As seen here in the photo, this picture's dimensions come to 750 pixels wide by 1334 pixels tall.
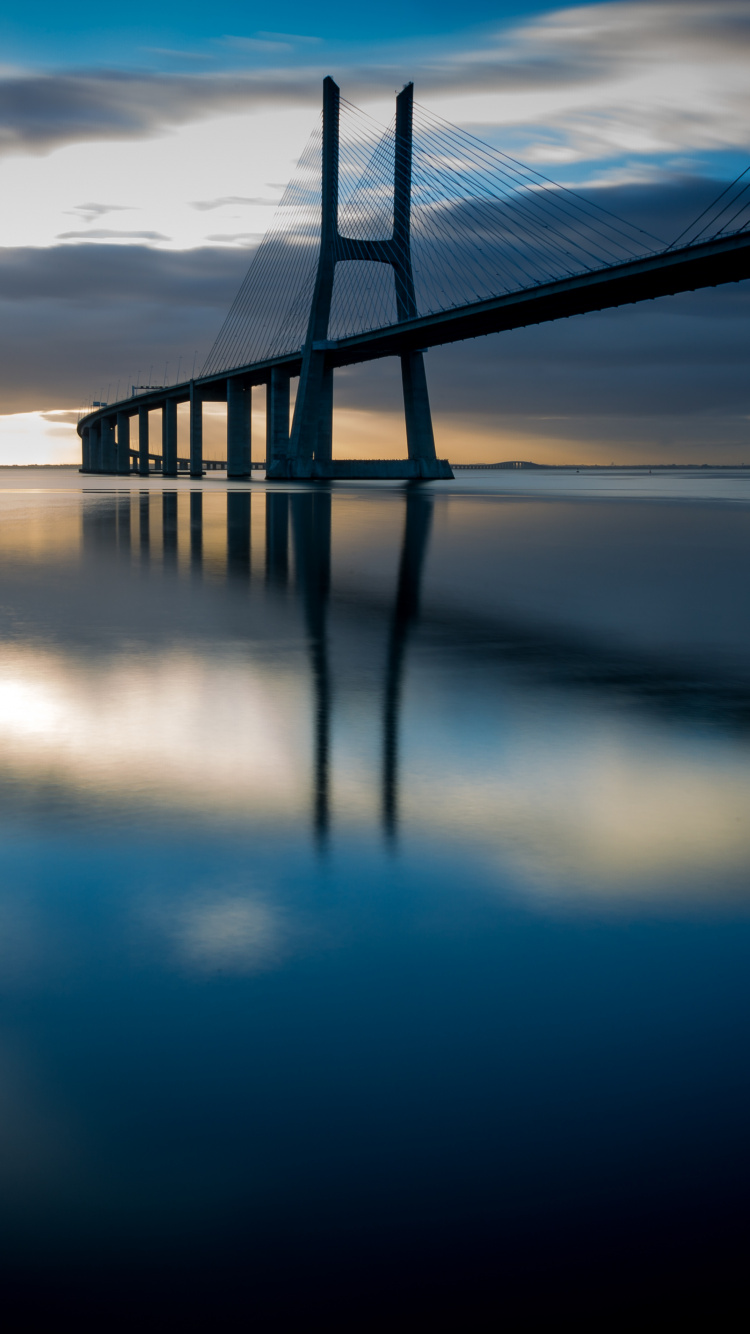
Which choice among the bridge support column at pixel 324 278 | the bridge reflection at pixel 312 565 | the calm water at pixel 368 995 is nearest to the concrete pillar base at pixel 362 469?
the bridge support column at pixel 324 278

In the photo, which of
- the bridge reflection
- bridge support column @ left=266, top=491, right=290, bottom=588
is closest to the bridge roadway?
the bridge reflection

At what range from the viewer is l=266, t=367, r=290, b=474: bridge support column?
233 feet

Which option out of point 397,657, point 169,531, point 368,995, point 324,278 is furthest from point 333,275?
point 368,995

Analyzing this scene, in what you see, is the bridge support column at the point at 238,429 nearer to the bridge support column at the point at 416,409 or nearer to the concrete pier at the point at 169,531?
the bridge support column at the point at 416,409

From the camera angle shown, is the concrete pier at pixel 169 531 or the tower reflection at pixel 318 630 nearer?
the tower reflection at pixel 318 630

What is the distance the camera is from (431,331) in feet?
160

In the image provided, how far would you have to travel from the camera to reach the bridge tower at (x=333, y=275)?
55.1 m

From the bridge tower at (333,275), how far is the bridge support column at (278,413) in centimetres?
879

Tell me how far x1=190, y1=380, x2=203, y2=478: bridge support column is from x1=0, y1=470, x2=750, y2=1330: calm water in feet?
268

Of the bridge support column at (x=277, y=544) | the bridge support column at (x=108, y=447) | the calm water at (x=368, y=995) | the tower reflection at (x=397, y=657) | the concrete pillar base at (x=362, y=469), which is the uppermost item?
the bridge support column at (x=108, y=447)

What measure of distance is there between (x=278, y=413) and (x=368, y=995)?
7121 cm

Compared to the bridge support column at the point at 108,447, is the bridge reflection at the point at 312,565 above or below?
below

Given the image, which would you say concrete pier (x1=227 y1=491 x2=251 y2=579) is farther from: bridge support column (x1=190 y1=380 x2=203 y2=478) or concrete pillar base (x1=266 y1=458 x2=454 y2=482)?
bridge support column (x1=190 y1=380 x2=203 y2=478)

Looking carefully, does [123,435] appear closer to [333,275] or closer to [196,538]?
[333,275]
